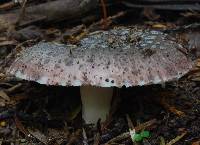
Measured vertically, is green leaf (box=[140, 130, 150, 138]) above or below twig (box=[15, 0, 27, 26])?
below

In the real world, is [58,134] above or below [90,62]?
below

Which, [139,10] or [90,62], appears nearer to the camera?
[90,62]

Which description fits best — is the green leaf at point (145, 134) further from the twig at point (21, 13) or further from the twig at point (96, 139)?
the twig at point (21, 13)

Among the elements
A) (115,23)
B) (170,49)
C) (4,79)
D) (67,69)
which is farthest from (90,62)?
(115,23)

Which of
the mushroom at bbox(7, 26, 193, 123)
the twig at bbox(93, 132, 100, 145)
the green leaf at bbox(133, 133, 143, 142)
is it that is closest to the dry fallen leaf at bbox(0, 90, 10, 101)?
the mushroom at bbox(7, 26, 193, 123)

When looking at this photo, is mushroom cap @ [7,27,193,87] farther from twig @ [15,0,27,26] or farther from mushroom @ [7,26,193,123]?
twig @ [15,0,27,26]

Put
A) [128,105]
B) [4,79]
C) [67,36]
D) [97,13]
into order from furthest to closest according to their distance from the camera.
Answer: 1. [97,13]
2. [67,36]
3. [4,79]
4. [128,105]

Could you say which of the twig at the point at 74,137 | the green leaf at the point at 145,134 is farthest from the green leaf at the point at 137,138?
the twig at the point at 74,137

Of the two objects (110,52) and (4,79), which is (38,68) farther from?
(4,79)
